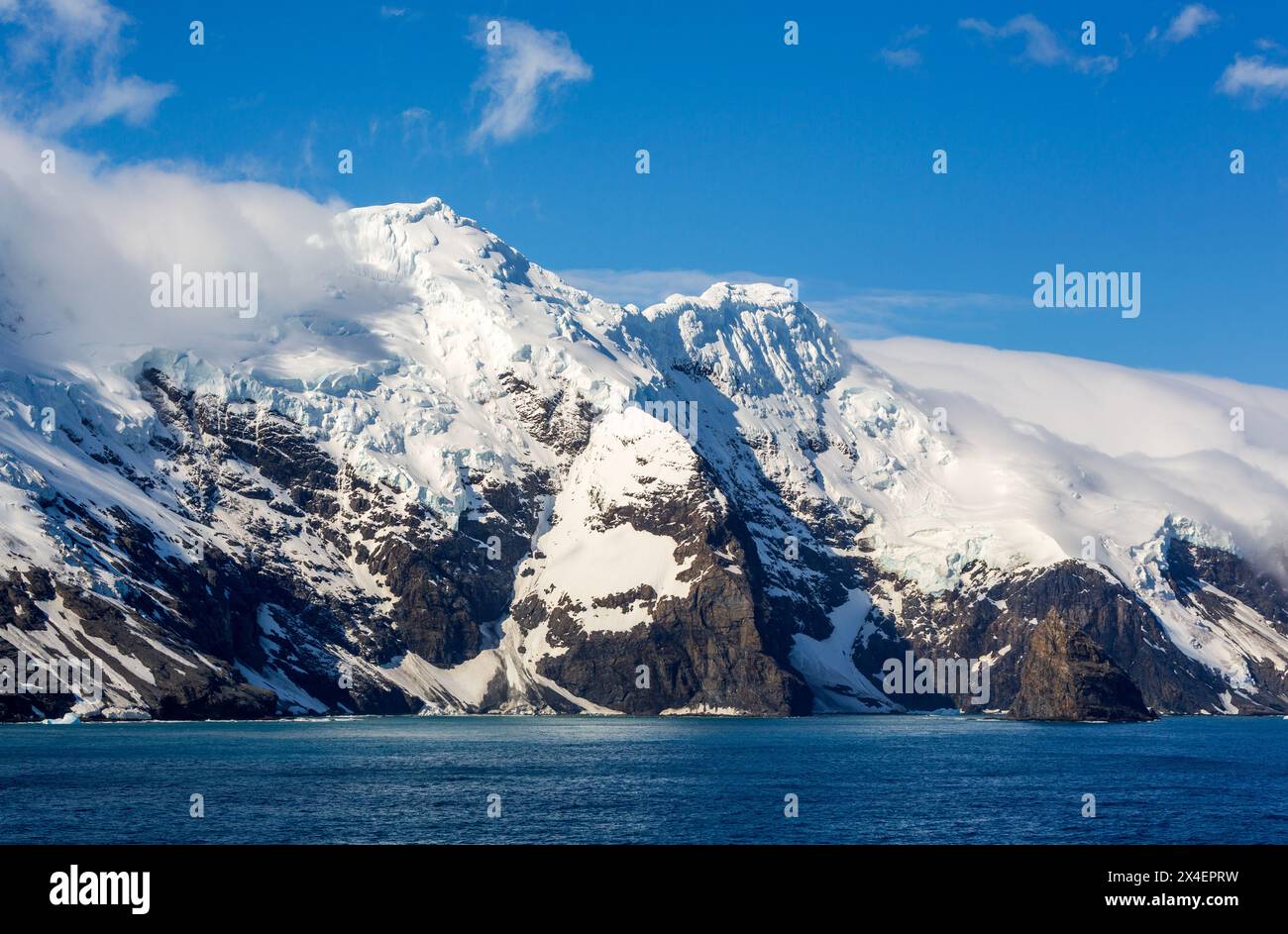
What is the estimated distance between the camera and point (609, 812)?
397ft

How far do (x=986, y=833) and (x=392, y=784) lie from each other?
57.6m

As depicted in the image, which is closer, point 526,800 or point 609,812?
point 609,812

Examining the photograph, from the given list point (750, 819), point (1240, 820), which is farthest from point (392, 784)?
point (1240, 820)

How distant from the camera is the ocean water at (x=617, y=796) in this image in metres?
107

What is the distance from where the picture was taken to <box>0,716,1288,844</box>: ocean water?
352ft

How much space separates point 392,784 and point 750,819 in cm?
4017

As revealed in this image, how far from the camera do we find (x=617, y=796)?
13425 cm
